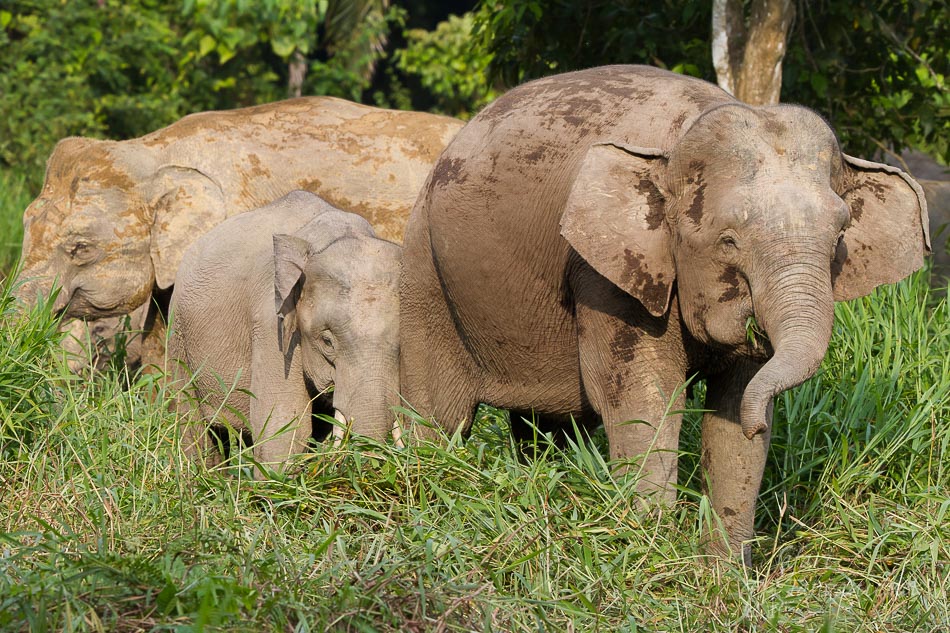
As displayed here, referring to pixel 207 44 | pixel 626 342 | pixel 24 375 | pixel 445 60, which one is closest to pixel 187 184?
pixel 24 375

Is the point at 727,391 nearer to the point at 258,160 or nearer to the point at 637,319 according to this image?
the point at 637,319

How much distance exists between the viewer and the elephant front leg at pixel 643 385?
14.4 feet

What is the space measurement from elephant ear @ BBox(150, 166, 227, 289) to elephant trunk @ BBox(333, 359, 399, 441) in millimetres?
2561

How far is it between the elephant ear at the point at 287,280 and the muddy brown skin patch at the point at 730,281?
1.89m

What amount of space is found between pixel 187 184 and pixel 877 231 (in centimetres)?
448

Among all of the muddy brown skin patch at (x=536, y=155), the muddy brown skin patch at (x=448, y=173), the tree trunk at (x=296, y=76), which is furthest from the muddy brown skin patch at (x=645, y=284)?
the tree trunk at (x=296, y=76)

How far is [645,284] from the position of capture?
420 cm

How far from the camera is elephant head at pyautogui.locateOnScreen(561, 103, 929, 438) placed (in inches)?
152

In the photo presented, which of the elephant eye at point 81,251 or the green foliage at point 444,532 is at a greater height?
the green foliage at point 444,532

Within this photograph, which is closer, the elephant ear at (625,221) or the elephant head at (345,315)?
the elephant ear at (625,221)

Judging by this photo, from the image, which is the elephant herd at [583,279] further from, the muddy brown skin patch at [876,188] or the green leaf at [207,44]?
the green leaf at [207,44]


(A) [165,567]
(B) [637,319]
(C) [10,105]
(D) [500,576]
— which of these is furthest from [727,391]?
(C) [10,105]

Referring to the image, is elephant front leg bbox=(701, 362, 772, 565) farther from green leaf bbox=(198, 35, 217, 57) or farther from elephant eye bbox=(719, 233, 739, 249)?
green leaf bbox=(198, 35, 217, 57)

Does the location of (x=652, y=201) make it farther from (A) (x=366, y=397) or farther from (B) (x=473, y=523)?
(A) (x=366, y=397)
